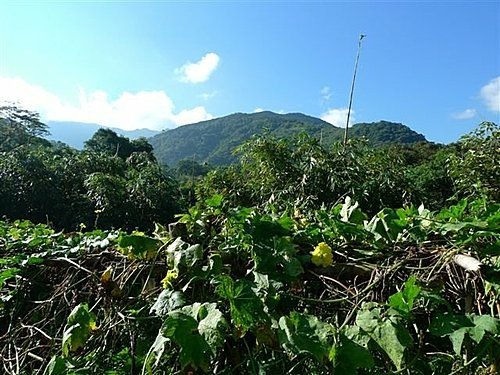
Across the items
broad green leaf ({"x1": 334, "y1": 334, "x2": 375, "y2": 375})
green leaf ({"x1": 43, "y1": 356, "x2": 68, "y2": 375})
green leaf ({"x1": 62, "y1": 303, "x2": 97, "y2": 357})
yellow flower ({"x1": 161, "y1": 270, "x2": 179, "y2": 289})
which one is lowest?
green leaf ({"x1": 43, "y1": 356, "x2": 68, "y2": 375})

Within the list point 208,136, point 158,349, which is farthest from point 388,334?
point 208,136

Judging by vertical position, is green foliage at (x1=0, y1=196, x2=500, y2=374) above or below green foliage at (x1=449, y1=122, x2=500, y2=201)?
below

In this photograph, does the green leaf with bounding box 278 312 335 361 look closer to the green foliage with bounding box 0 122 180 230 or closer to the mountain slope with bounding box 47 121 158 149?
the green foliage with bounding box 0 122 180 230

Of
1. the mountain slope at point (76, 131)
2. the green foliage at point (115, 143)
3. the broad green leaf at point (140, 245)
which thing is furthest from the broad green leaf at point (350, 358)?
the mountain slope at point (76, 131)

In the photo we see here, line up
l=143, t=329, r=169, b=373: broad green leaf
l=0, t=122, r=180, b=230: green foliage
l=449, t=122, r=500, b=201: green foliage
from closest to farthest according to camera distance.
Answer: l=143, t=329, r=169, b=373: broad green leaf → l=449, t=122, r=500, b=201: green foliage → l=0, t=122, r=180, b=230: green foliage

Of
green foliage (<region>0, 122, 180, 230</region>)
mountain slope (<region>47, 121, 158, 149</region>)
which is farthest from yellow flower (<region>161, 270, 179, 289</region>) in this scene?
mountain slope (<region>47, 121, 158, 149</region>)

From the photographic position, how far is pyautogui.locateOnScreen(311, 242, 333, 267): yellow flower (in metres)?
0.87

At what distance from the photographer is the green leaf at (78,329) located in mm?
905

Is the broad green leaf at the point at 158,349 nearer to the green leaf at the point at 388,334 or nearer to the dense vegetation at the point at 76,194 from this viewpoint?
the green leaf at the point at 388,334

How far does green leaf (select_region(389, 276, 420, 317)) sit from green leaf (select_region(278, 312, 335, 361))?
0.34 ft

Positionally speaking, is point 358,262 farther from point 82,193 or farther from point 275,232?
point 82,193

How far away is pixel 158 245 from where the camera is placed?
3.26 feet

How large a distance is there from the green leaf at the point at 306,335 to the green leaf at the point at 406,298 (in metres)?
0.10

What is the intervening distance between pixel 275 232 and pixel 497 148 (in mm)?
6374
